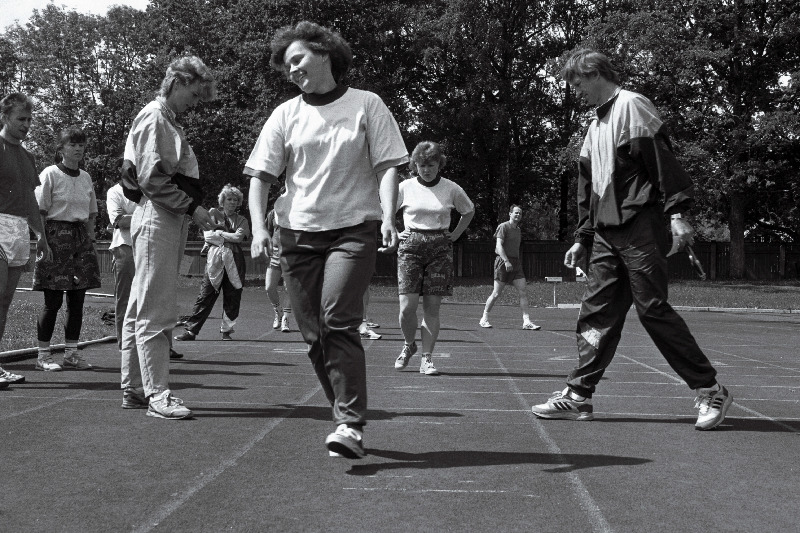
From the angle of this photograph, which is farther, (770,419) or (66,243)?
(66,243)

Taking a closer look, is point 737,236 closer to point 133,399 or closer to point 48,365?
point 48,365

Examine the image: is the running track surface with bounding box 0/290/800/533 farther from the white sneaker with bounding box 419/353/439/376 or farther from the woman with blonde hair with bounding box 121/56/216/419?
the woman with blonde hair with bounding box 121/56/216/419

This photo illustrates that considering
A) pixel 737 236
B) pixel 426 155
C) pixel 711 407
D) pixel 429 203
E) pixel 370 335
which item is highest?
pixel 426 155

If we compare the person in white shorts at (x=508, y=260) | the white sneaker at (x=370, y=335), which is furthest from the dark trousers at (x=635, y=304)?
the person in white shorts at (x=508, y=260)

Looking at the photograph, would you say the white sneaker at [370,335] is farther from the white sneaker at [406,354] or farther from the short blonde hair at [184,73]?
the short blonde hair at [184,73]

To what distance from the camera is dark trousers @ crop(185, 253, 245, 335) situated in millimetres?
10828

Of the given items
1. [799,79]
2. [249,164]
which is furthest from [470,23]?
[249,164]

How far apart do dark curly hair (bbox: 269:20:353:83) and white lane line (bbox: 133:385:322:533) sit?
1.80m

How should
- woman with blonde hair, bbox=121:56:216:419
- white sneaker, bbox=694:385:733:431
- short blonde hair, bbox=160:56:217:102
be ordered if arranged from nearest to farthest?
→ white sneaker, bbox=694:385:733:431, woman with blonde hair, bbox=121:56:216:419, short blonde hair, bbox=160:56:217:102

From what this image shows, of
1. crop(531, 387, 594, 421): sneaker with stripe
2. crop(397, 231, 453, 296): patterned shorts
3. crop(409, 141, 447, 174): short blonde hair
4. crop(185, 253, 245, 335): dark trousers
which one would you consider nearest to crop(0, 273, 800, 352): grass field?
crop(185, 253, 245, 335): dark trousers

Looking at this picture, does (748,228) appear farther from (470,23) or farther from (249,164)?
(249,164)

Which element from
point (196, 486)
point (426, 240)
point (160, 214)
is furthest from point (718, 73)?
point (196, 486)

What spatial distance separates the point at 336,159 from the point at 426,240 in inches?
136

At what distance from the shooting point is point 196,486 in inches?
149
